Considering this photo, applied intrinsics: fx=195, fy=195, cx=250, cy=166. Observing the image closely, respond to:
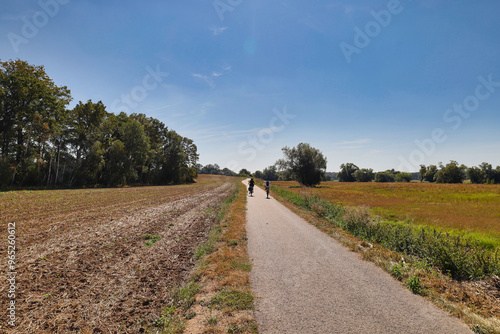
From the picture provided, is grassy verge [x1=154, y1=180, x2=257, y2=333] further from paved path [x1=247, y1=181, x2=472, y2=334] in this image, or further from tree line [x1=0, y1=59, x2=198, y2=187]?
tree line [x1=0, y1=59, x2=198, y2=187]

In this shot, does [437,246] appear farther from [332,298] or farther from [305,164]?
[305,164]

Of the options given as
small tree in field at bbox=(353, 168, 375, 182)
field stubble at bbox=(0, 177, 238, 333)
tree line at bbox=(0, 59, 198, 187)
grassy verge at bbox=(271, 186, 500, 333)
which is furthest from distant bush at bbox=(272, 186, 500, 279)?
small tree in field at bbox=(353, 168, 375, 182)

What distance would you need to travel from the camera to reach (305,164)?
57.0 m

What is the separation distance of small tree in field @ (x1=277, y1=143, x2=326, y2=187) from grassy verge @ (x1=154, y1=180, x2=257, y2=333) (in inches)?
2057

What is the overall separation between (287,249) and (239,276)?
110 inches

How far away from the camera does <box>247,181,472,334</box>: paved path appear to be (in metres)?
3.41

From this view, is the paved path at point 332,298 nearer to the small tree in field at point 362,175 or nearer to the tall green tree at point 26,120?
the tall green tree at point 26,120

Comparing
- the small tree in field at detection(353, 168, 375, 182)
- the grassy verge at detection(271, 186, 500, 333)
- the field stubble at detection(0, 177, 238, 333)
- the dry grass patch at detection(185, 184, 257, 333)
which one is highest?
the small tree in field at detection(353, 168, 375, 182)

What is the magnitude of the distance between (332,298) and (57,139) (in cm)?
5013

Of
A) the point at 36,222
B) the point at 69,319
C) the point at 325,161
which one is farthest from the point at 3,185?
the point at 325,161

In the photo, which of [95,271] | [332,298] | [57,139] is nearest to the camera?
[332,298]

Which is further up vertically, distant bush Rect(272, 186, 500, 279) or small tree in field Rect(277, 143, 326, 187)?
small tree in field Rect(277, 143, 326, 187)

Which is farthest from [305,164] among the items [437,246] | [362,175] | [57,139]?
[362,175]

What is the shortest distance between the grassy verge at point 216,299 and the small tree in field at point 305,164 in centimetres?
5224
